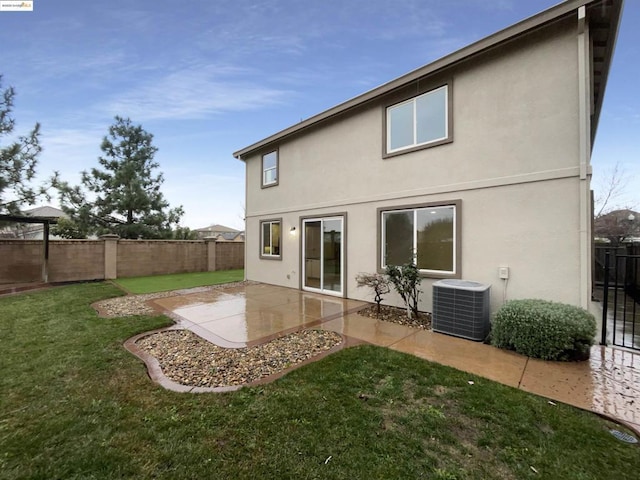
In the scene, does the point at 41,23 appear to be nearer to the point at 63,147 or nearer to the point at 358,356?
the point at 63,147

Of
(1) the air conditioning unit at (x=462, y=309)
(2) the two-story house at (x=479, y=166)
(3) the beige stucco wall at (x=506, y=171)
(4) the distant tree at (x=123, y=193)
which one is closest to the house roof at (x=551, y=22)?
(2) the two-story house at (x=479, y=166)

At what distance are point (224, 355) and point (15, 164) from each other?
53.2ft

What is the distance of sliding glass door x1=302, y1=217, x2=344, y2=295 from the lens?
28.6ft

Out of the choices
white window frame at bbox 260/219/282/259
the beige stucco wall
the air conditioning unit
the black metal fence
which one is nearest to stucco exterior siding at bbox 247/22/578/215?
the beige stucco wall

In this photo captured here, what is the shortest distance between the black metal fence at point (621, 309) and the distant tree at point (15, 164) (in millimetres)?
20792

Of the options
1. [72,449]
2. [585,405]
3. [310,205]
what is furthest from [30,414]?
[310,205]

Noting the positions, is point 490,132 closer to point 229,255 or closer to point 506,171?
point 506,171

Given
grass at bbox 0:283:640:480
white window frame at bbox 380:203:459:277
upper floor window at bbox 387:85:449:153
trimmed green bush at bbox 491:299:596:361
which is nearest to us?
grass at bbox 0:283:640:480

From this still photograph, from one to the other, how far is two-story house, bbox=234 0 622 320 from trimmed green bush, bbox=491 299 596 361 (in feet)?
2.93

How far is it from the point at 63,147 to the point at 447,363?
1895 centimetres

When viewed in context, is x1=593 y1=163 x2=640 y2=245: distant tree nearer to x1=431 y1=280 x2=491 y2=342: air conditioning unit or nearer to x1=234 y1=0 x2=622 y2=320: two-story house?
x1=234 y1=0 x2=622 y2=320: two-story house

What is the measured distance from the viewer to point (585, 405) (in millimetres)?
3014

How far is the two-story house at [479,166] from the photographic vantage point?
16.4ft

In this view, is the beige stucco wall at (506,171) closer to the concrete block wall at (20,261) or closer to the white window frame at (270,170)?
the white window frame at (270,170)
